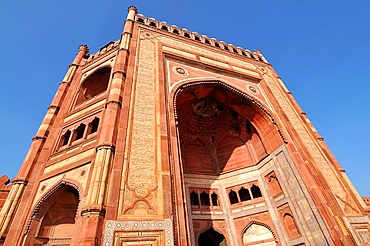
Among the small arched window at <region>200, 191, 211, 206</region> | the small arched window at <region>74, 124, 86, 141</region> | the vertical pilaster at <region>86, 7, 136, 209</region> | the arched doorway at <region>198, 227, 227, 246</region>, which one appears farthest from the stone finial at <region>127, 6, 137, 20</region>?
the arched doorway at <region>198, 227, 227, 246</region>

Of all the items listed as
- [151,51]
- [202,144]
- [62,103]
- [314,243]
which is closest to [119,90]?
[151,51]

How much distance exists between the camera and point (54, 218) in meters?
7.25

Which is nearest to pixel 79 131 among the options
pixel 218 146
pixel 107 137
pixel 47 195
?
pixel 47 195

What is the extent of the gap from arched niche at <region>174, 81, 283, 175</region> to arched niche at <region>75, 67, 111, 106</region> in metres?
4.63

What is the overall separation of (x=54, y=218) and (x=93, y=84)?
303 inches

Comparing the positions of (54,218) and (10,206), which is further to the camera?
(54,218)

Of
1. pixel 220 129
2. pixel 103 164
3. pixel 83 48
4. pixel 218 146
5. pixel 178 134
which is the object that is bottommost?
pixel 103 164

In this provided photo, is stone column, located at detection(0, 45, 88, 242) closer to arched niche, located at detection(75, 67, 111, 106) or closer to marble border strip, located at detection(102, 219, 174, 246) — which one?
arched niche, located at detection(75, 67, 111, 106)

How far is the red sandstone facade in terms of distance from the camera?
6.06 m

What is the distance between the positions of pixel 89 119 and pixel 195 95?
18.8ft

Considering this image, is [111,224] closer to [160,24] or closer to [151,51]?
[151,51]

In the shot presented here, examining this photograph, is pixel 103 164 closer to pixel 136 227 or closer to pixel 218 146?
pixel 136 227

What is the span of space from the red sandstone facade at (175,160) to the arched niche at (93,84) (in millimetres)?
70

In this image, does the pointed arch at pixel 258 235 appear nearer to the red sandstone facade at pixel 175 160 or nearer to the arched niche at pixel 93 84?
the red sandstone facade at pixel 175 160
